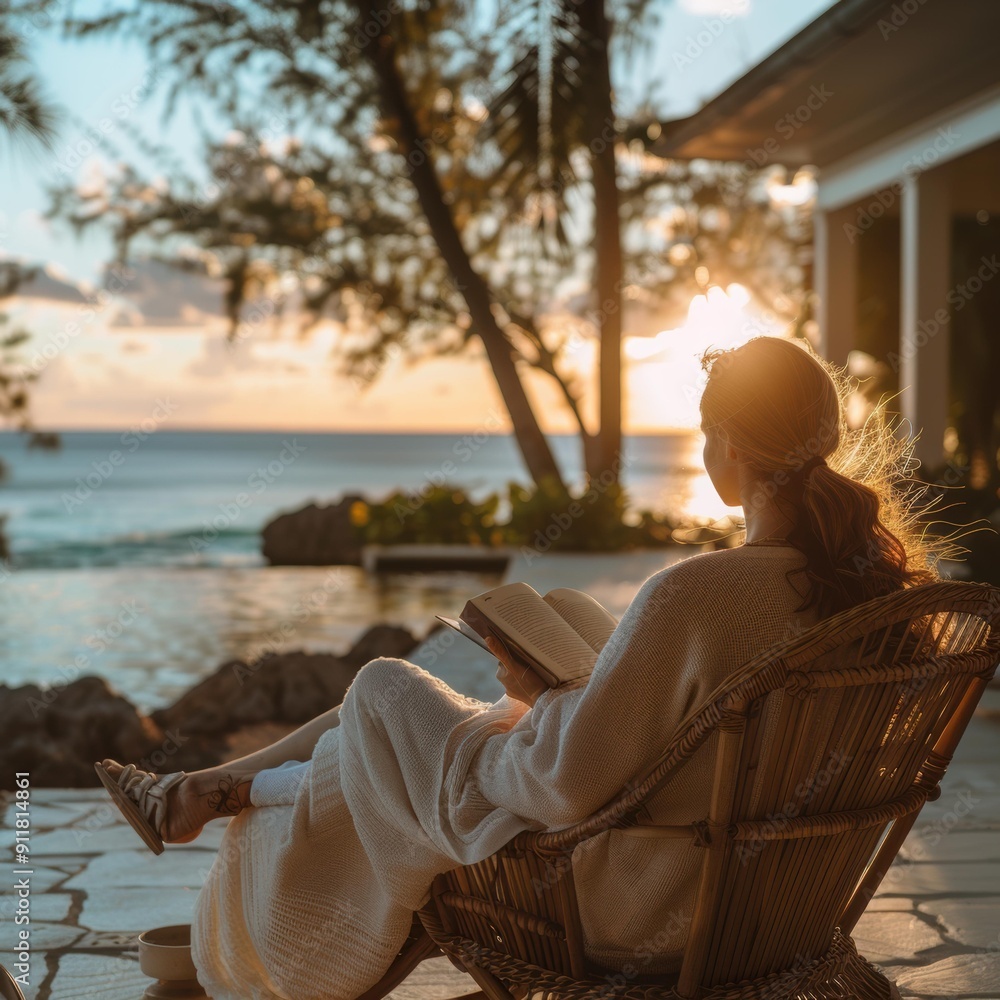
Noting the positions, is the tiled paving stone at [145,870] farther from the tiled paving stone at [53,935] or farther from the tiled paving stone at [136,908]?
the tiled paving stone at [53,935]

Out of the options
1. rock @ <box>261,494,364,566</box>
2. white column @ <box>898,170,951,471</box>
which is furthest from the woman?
rock @ <box>261,494,364,566</box>

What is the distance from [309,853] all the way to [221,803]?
0.22 metres

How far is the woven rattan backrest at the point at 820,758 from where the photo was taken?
5.72 feet

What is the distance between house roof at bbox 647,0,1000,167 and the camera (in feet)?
20.8

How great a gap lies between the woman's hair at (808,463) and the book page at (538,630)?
413 millimetres

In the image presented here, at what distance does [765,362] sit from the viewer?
6.43 ft

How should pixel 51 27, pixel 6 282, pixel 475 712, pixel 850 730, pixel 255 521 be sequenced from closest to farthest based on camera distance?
pixel 850 730 < pixel 475 712 < pixel 51 27 < pixel 6 282 < pixel 255 521

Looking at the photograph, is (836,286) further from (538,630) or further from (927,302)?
(538,630)

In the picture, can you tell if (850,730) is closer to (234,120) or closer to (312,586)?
(312,586)

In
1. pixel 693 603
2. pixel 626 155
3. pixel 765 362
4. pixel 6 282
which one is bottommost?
pixel 693 603

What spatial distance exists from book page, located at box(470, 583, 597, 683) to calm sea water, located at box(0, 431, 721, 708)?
4.65m

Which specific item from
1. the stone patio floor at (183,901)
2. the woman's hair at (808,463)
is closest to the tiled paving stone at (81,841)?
the stone patio floor at (183,901)

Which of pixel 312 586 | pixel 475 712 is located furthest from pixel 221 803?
pixel 312 586

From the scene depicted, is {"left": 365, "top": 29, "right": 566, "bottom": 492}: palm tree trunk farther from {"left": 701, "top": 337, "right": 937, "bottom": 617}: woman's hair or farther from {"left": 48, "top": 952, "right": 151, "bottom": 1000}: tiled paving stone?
{"left": 701, "top": 337, "right": 937, "bottom": 617}: woman's hair
